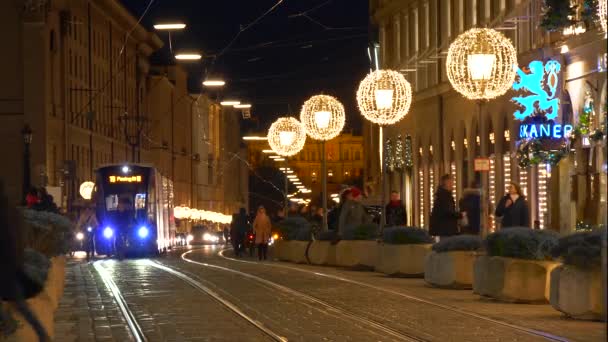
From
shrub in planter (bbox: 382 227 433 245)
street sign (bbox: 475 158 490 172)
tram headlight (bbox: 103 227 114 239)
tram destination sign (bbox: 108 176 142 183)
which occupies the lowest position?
tram headlight (bbox: 103 227 114 239)

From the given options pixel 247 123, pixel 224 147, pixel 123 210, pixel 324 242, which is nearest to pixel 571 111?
pixel 324 242

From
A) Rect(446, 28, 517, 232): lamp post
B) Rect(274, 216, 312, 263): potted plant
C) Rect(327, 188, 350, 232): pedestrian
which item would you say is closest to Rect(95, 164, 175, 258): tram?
Rect(274, 216, 312, 263): potted plant

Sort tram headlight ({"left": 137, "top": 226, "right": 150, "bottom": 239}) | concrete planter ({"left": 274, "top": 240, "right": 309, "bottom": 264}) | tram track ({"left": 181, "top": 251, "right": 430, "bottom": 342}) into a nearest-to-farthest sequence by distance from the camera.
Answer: tram track ({"left": 181, "top": 251, "right": 430, "bottom": 342})
concrete planter ({"left": 274, "top": 240, "right": 309, "bottom": 264})
tram headlight ({"left": 137, "top": 226, "right": 150, "bottom": 239})

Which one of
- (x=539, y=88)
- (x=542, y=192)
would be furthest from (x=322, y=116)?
(x=542, y=192)

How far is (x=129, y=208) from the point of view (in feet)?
167

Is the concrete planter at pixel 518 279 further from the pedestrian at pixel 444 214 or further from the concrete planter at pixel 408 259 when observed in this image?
the concrete planter at pixel 408 259

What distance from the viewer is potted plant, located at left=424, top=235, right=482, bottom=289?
81.7 ft

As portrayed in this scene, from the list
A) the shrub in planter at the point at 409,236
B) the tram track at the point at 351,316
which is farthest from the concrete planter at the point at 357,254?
the tram track at the point at 351,316

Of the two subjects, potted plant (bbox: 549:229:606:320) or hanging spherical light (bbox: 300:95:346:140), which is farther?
hanging spherical light (bbox: 300:95:346:140)

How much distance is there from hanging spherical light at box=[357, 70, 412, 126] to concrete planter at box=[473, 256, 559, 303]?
520 inches

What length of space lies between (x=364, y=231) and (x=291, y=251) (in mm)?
7560

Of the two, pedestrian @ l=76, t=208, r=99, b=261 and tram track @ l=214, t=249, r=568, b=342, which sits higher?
pedestrian @ l=76, t=208, r=99, b=261

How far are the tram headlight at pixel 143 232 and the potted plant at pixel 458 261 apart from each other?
87.2 feet

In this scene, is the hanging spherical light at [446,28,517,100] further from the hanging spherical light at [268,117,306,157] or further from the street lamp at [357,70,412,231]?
the hanging spherical light at [268,117,306,157]
